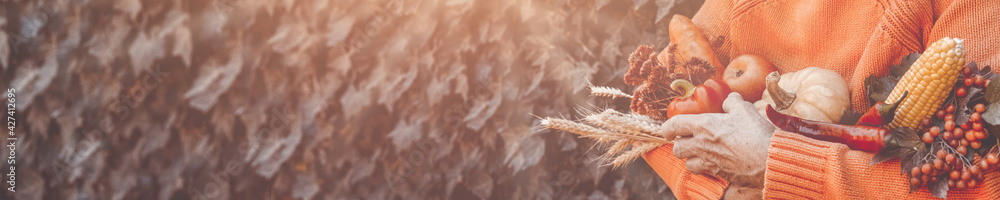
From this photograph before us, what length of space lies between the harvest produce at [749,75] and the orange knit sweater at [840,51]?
0.07m

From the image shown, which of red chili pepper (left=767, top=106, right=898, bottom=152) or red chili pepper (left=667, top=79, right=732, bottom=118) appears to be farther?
red chili pepper (left=667, top=79, right=732, bottom=118)

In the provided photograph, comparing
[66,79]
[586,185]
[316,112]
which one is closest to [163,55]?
[66,79]

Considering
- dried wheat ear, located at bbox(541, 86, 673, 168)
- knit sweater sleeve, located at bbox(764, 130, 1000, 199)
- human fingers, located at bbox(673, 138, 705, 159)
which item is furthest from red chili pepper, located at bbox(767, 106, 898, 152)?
dried wheat ear, located at bbox(541, 86, 673, 168)

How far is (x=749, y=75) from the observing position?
3.57 feet

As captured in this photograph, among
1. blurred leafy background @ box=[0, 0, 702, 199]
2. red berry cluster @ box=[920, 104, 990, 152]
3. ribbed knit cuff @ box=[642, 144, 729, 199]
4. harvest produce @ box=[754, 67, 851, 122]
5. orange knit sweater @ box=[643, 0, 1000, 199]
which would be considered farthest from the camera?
blurred leafy background @ box=[0, 0, 702, 199]

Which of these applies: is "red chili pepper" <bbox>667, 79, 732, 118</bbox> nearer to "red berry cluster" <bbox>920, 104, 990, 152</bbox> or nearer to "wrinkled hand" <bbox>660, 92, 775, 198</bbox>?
"wrinkled hand" <bbox>660, 92, 775, 198</bbox>

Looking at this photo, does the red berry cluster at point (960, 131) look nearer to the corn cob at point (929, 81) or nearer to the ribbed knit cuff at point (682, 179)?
the corn cob at point (929, 81)

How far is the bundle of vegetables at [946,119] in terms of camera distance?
0.68 meters

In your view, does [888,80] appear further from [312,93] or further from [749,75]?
[312,93]

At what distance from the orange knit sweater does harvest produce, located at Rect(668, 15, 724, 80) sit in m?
0.06

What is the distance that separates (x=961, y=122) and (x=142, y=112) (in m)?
2.38

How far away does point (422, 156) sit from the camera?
2.10 metres

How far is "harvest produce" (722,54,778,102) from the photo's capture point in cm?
109

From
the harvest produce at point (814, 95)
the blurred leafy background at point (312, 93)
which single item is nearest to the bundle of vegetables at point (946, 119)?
the harvest produce at point (814, 95)
